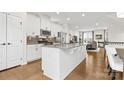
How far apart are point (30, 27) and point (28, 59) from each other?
158 centimetres

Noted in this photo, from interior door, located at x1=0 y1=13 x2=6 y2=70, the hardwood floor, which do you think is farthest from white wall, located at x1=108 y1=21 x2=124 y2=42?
interior door, located at x1=0 y1=13 x2=6 y2=70

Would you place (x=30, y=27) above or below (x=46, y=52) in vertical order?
above

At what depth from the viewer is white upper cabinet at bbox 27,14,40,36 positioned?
532 centimetres

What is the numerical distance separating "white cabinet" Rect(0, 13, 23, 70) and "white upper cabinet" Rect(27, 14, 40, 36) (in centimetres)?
93

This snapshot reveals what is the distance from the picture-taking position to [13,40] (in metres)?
4.05

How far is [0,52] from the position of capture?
11.7 feet

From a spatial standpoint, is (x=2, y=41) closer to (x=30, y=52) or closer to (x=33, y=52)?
(x=30, y=52)

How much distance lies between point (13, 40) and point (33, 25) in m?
1.83

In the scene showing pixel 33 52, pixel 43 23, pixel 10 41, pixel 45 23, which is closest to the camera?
pixel 10 41

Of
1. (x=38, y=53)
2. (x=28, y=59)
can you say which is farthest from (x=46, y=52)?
(x=38, y=53)

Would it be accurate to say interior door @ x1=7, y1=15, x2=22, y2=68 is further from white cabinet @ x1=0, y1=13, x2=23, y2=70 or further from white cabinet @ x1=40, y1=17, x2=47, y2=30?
white cabinet @ x1=40, y1=17, x2=47, y2=30

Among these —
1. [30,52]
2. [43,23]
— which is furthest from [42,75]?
[43,23]
